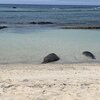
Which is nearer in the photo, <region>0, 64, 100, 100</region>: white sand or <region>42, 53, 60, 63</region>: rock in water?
<region>0, 64, 100, 100</region>: white sand

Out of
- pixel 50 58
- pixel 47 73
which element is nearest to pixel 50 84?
pixel 47 73

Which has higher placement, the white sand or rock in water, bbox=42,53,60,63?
the white sand

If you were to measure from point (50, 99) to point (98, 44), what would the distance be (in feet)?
44.6

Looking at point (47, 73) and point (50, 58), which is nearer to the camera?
point (47, 73)

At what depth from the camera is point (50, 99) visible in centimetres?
820

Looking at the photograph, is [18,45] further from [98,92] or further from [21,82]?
[98,92]

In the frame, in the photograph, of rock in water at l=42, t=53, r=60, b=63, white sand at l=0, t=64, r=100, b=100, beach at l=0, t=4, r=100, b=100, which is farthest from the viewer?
rock in water at l=42, t=53, r=60, b=63

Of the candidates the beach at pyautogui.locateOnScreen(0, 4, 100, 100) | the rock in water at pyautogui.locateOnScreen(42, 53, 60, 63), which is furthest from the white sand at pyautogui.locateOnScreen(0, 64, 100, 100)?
the rock in water at pyautogui.locateOnScreen(42, 53, 60, 63)

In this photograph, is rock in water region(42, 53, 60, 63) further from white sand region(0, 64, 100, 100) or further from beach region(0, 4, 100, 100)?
white sand region(0, 64, 100, 100)

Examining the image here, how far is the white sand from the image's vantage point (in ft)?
27.9

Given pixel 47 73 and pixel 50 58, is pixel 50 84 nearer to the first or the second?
pixel 47 73

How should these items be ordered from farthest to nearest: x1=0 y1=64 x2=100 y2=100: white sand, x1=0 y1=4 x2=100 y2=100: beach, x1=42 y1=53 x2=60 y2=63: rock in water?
1. x1=42 y1=53 x2=60 y2=63: rock in water
2. x1=0 y1=4 x2=100 y2=100: beach
3. x1=0 y1=64 x2=100 y2=100: white sand

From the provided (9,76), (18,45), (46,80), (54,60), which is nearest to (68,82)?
(46,80)

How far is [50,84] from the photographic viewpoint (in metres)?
9.80
